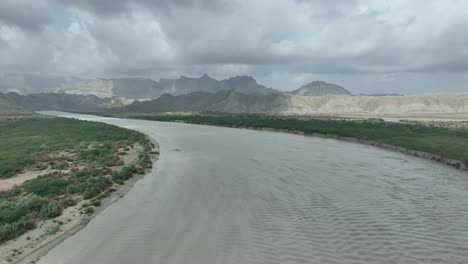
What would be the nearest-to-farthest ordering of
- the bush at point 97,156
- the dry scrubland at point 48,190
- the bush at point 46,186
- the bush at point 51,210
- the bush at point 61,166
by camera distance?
the dry scrubland at point 48,190 < the bush at point 51,210 < the bush at point 46,186 < the bush at point 61,166 < the bush at point 97,156

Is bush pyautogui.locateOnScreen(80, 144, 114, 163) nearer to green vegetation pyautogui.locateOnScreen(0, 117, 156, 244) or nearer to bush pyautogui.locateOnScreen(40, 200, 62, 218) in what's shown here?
green vegetation pyautogui.locateOnScreen(0, 117, 156, 244)

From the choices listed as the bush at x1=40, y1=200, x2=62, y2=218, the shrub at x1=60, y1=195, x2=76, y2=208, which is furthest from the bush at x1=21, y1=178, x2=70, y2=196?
the bush at x1=40, y1=200, x2=62, y2=218

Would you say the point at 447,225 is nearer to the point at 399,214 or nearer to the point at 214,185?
the point at 399,214

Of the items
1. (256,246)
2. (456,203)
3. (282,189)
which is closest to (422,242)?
(256,246)

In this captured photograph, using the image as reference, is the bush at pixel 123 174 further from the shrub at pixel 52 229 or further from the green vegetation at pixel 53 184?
the shrub at pixel 52 229

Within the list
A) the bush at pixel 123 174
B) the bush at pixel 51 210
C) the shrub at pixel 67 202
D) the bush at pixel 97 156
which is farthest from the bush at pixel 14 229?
the bush at pixel 97 156

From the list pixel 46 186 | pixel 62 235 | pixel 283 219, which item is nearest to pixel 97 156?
pixel 46 186

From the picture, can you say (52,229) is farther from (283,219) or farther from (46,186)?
(283,219)

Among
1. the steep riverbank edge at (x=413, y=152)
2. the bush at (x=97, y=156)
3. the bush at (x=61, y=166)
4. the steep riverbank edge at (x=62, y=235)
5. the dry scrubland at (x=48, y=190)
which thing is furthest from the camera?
the bush at (x=97, y=156)
